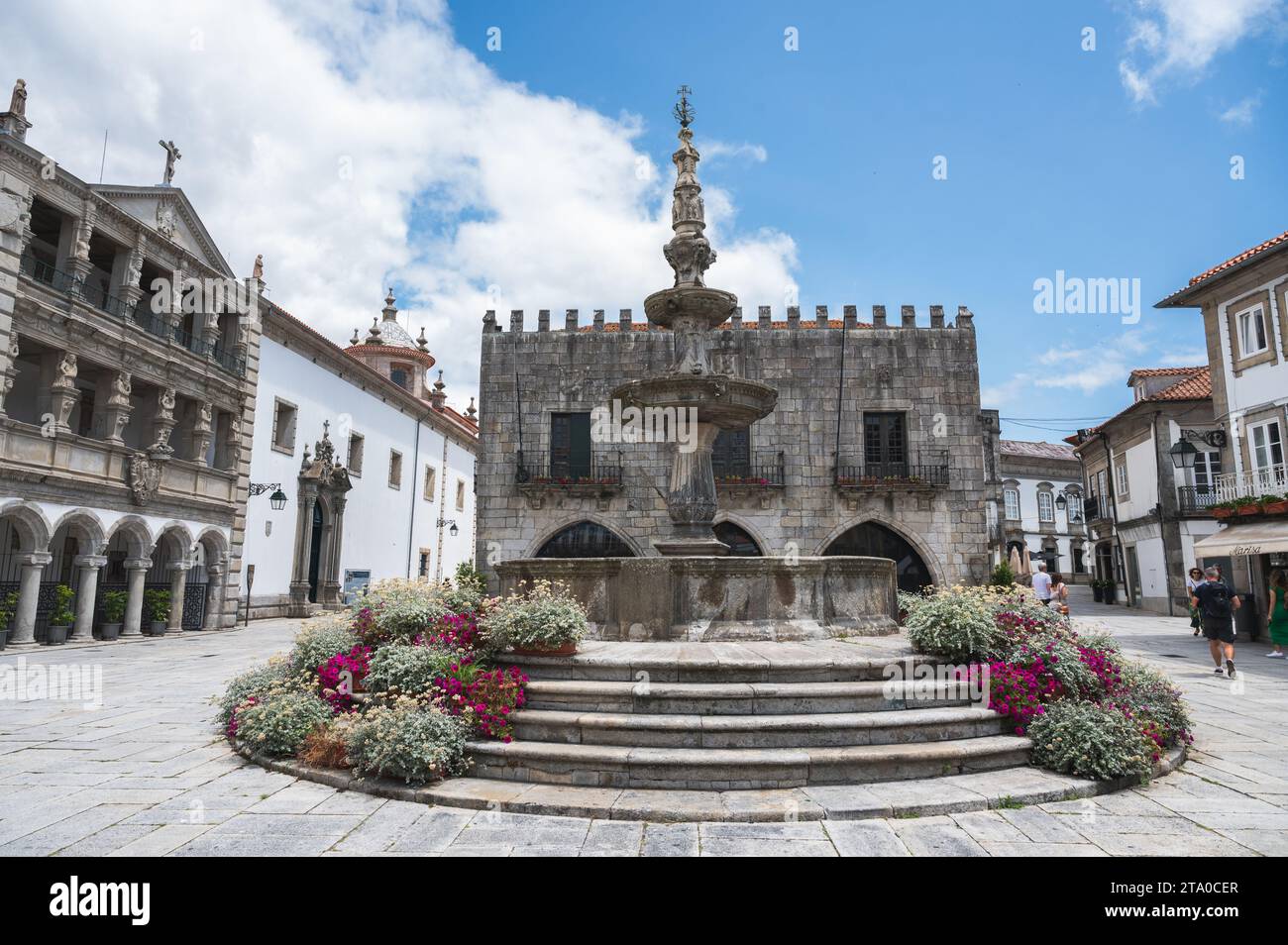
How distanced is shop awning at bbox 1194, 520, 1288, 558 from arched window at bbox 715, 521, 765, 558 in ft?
37.9

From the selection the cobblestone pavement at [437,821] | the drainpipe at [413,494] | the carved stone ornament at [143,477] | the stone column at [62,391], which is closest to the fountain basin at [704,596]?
the cobblestone pavement at [437,821]

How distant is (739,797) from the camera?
203 inches

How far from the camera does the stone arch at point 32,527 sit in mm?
15219

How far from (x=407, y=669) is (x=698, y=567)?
3349 millimetres

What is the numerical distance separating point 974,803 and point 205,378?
21938 millimetres

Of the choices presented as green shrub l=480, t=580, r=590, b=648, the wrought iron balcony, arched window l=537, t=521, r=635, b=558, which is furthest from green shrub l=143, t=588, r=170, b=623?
the wrought iron balcony

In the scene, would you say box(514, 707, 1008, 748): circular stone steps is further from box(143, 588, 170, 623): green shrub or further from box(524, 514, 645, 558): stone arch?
box(143, 588, 170, 623): green shrub

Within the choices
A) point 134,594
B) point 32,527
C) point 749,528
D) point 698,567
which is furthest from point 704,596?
point 134,594

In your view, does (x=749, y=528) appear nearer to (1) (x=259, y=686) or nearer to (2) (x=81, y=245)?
(1) (x=259, y=686)

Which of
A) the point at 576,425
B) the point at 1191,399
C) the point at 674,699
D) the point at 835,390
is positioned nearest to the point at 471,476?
the point at 576,425

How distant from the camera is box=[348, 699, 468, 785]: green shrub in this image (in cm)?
547

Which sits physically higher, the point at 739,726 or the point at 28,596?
the point at 28,596

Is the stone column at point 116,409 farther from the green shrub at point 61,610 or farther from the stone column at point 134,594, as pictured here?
the green shrub at point 61,610
